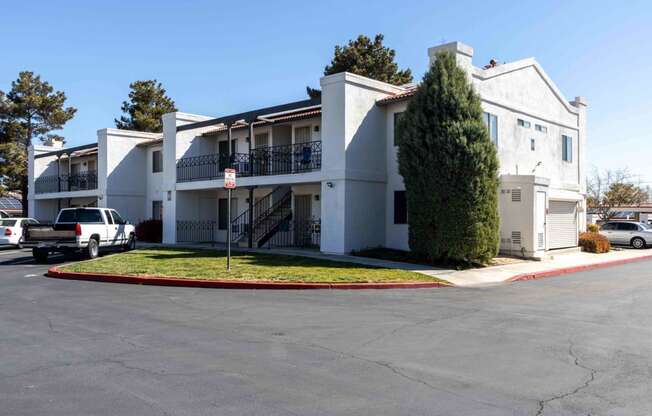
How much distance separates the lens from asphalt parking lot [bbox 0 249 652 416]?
17.5 feet

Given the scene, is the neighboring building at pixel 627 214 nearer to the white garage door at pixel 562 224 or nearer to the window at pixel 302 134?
the white garage door at pixel 562 224

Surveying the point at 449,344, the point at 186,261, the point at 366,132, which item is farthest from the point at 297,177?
the point at 449,344

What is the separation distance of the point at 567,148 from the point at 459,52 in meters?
10.7

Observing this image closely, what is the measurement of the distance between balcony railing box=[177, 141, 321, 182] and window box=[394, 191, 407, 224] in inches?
132

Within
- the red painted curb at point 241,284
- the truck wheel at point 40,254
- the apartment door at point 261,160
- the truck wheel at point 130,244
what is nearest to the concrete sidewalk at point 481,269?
the red painted curb at point 241,284

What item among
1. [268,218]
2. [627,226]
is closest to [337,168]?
[268,218]

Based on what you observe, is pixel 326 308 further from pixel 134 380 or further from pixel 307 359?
pixel 134 380

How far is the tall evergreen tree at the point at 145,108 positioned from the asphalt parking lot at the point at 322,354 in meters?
42.2

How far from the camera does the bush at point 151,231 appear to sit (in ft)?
96.4

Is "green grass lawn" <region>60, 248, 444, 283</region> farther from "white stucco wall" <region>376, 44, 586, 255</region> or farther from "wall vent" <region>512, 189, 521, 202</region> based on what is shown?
"wall vent" <region>512, 189, 521, 202</region>

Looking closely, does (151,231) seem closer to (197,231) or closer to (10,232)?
(197,231)

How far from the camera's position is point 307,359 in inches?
273

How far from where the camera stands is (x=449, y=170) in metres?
17.4

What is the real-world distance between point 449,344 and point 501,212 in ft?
47.7
